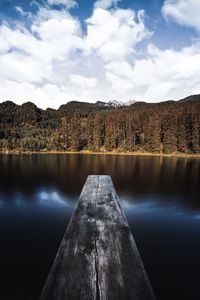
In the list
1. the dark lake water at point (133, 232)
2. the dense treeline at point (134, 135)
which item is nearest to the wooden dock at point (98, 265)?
the dark lake water at point (133, 232)

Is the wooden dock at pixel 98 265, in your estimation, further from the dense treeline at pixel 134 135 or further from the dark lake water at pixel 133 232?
the dense treeline at pixel 134 135

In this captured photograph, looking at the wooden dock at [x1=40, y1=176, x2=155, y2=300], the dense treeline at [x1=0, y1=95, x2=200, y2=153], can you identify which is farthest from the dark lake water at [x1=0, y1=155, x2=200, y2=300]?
the dense treeline at [x1=0, y1=95, x2=200, y2=153]

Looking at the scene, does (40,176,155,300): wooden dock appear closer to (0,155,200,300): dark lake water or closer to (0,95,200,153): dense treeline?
(0,155,200,300): dark lake water

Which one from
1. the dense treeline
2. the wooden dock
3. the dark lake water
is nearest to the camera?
the wooden dock

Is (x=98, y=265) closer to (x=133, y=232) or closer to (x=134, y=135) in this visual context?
(x=133, y=232)

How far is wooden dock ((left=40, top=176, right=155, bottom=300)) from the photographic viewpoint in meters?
1.53

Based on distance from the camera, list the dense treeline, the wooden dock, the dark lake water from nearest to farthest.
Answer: the wooden dock
the dark lake water
the dense treeline

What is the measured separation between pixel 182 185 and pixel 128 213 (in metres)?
5.19

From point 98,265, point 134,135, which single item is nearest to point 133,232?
point 98,265

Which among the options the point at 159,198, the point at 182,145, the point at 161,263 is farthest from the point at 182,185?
the point at 182,145

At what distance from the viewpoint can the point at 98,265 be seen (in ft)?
6.22

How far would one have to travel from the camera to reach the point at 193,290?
293 cm

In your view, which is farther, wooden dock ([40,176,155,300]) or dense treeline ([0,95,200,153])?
dense treeline ([0,95,200,153])

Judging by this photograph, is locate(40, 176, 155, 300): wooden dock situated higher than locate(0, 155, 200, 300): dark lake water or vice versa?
locate(40, 176, 155, 300): wooden dock
